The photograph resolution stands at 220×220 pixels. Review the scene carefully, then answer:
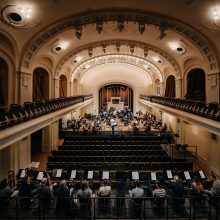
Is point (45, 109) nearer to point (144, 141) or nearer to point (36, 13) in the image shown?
point (36, 13)

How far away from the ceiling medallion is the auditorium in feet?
0.13

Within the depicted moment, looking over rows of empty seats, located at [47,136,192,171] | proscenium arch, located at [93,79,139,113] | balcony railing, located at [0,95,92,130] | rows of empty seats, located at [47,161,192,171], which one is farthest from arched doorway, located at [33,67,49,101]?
proscenium arch, located at [93,79,139,113]

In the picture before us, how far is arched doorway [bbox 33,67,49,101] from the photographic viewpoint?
16.7m

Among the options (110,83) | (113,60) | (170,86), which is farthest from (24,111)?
(110,83)

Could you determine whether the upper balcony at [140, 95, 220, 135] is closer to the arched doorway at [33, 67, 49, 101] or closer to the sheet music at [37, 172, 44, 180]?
the sheet music at [37, 172, 44, 180]

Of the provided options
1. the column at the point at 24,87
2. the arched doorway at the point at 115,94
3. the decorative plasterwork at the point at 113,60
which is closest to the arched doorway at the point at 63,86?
the decorative plasterwork at the point at 113,60

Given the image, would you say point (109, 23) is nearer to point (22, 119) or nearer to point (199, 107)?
point (199, 107)

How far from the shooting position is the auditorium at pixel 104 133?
677cm

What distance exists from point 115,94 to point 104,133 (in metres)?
18.7

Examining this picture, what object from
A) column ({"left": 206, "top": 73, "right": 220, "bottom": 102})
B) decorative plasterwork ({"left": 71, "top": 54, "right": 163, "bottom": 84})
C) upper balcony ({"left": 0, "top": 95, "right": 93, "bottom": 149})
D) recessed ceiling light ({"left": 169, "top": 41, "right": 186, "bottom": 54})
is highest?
decorative plasterwork ({"left": 71, "top": 54, "right": 163, "bottom": 84})

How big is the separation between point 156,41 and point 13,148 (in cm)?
1073

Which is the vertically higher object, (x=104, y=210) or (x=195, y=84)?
(x=195, y=84)

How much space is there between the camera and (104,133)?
20750 mm

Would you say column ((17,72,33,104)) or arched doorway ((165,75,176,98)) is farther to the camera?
arched doorway ((165,75,176,98))
